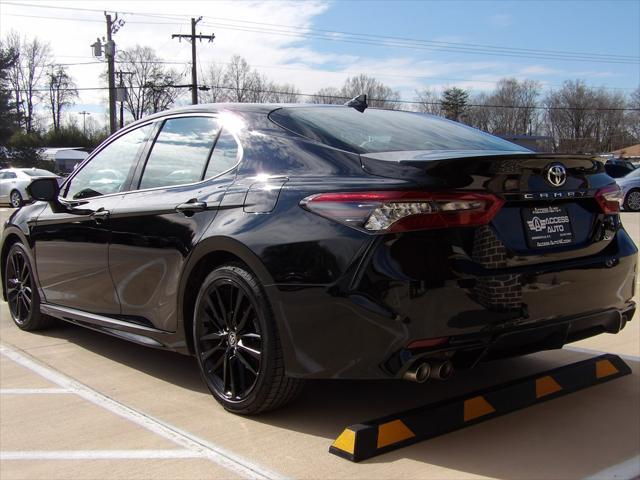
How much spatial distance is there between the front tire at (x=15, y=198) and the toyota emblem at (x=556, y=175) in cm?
2515

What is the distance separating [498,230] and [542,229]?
30cm

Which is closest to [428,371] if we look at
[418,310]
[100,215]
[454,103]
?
[418,310]

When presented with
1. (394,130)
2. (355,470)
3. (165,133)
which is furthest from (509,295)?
(165,133)

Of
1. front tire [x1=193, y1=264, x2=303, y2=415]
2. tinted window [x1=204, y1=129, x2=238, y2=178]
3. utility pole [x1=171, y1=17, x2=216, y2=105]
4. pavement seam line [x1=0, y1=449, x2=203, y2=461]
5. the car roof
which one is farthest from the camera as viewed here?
utility pole [x1=171, y1=17, x2=216, y2=105]

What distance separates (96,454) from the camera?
10.2 feet

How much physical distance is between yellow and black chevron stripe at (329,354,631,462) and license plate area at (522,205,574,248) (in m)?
0.83

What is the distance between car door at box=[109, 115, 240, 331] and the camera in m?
3.65

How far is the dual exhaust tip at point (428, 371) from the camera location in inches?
112

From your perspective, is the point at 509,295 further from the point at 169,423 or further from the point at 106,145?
the point at 106,145

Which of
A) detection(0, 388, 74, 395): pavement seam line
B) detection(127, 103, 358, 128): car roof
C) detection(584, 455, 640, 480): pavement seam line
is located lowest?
detection(0, 388, 74, 395): pavement seam line

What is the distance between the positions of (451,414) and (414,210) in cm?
107

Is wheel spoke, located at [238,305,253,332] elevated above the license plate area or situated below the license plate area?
below

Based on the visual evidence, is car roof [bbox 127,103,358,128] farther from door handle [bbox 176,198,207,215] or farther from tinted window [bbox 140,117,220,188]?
door handle [bbox 176,198,207,215]

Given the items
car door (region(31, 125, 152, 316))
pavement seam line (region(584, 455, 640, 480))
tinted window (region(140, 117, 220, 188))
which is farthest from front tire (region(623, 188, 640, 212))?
pavement seam line (region(584, 455, 640, 480))
